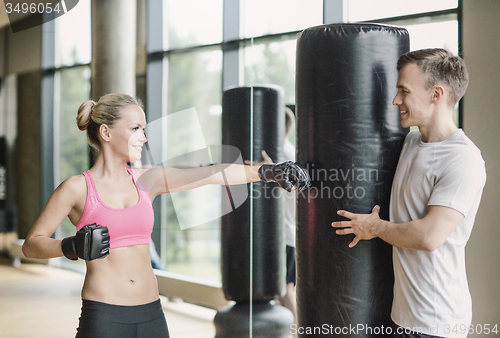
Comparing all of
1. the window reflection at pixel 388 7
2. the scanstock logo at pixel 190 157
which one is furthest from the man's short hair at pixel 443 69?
the window reflection at pixel 388 7

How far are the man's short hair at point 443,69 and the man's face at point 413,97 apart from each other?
18mm

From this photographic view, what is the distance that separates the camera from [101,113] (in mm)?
1454

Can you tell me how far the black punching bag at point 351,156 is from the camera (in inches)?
54.6

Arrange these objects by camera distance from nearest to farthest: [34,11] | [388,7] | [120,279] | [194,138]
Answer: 1. [120,279]
2. [34,11]
3. [194,138]
4. [388,7]

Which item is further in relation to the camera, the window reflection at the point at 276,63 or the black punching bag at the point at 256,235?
the window reflection at the point at 276,63

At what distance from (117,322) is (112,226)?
0.29m

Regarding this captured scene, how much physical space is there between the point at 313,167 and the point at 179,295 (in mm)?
1020

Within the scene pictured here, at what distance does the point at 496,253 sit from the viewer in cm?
245

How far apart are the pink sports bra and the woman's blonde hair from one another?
166mm

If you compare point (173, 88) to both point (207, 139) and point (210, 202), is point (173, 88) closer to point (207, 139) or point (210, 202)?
point (207, 139)

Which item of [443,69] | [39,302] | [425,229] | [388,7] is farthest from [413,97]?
[39,302]

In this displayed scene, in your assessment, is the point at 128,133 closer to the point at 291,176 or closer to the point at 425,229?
the point at 291,176

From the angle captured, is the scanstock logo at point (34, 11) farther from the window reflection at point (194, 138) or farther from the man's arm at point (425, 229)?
the man's arm at point (425, 229)

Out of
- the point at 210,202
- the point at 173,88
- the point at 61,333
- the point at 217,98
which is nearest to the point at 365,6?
the point at 217,98
